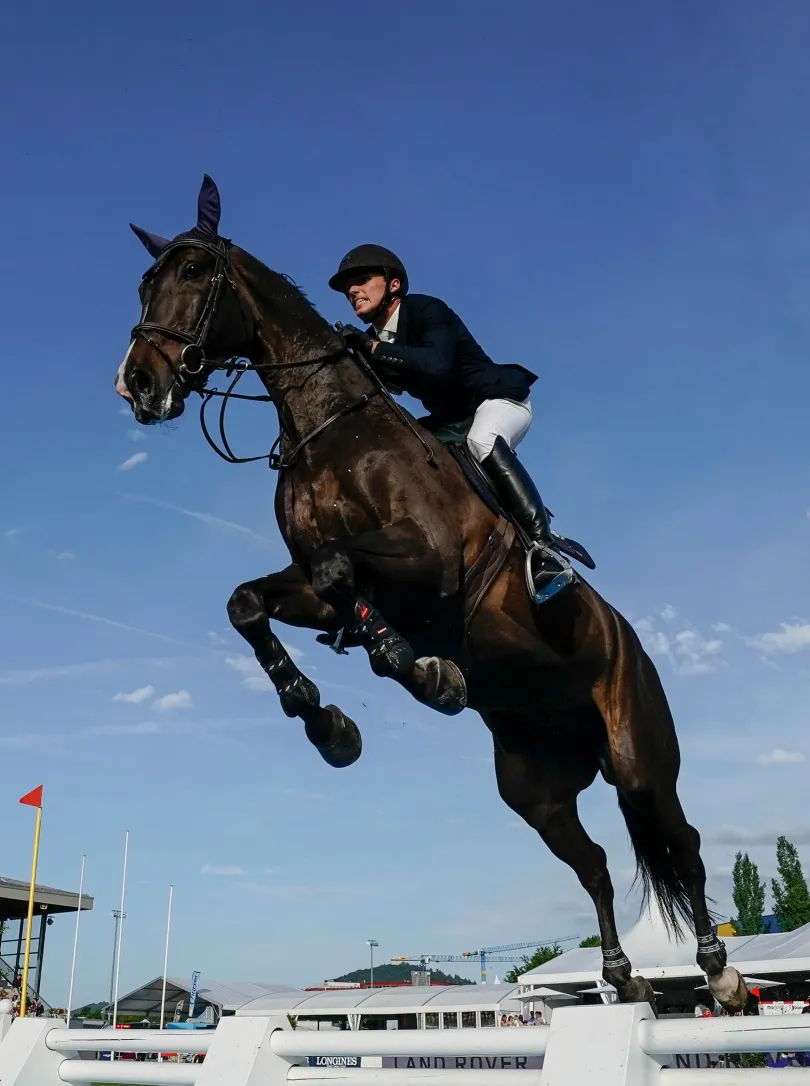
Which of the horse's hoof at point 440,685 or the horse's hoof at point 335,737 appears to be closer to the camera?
the horse's hoof at point 440,685

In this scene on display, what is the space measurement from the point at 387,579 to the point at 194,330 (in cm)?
152

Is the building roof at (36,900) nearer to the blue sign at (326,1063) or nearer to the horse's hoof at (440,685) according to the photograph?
the blue sign at (326,1063)

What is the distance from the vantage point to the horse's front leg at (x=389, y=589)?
4.29 metres

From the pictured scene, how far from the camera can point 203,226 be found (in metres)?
4.92

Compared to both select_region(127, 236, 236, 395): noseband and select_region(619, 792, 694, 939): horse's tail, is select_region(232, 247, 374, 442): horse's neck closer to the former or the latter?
select_region(127, 236, 236, 395): noseband

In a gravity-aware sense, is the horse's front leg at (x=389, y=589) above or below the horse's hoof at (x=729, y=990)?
above

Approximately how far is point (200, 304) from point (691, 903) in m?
4.17

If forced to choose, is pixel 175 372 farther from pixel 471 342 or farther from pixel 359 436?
pixel 471 342

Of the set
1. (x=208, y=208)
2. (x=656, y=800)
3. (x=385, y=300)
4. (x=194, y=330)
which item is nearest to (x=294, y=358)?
(x=194, y=330)

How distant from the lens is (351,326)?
5020 mm

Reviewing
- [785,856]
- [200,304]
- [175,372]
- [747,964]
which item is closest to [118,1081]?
[175,372]

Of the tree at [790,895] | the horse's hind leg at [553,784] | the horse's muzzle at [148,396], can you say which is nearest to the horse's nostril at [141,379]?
the horse's muzzle at [148,396]

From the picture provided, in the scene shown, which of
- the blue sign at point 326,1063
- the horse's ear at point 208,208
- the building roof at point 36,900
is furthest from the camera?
the building roof at point 36,900

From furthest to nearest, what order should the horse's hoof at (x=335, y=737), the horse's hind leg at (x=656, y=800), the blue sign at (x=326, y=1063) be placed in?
1. the horse's hind leg at (x=656, y=800)
2. the horse's hoof at (x=335, y=737)
3. the blue sign at (x=326, y=1063)
